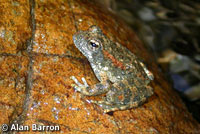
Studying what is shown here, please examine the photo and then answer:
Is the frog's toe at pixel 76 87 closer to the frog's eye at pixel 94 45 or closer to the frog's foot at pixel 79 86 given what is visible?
the frog's foot at pixel 79 86

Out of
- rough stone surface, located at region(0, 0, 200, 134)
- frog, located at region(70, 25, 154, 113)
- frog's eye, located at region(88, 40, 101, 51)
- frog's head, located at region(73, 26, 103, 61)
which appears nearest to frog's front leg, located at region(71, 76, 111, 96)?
frog, located at region(70, 25, 154, 113)

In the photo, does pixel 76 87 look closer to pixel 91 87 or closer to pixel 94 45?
pixel 91 87

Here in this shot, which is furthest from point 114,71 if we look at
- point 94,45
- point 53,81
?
point 53,81

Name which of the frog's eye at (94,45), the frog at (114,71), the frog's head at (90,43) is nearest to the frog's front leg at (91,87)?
the frog at (114,71)

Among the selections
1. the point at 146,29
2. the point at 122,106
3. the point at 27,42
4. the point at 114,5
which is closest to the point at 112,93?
the point at 122,106

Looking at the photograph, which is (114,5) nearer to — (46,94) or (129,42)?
(129,42)

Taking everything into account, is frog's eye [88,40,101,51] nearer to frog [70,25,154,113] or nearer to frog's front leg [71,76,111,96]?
frog [70,25,154,113]
